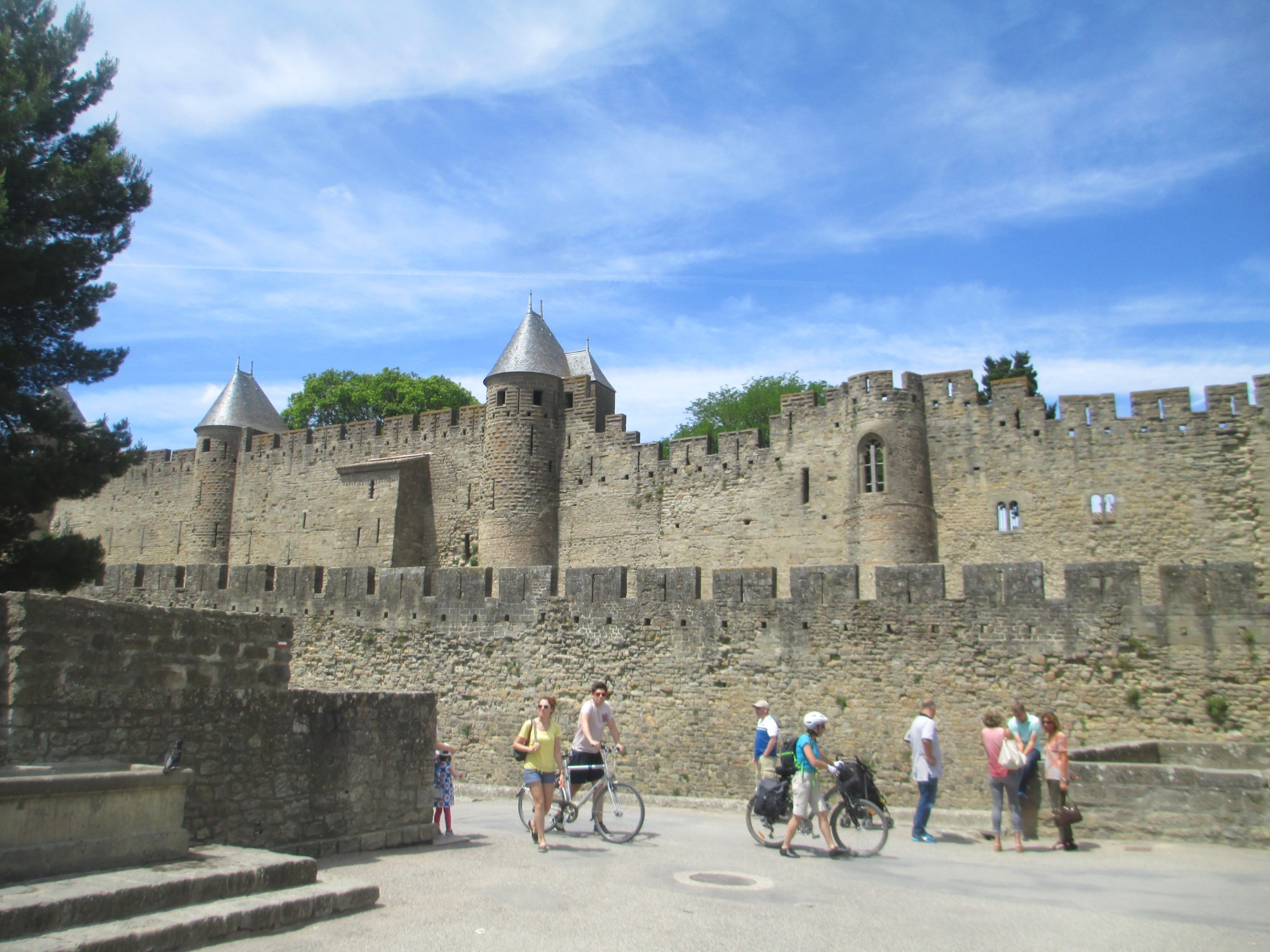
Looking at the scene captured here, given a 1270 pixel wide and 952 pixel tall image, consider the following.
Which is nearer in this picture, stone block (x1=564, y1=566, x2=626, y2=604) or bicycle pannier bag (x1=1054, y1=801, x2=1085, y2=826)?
bicycle pannier bag (x1=1054, y1=801, x2=1085, y2=826)

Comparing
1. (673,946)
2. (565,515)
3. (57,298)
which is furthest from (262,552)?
(673,946)

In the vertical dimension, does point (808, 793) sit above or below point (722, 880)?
above

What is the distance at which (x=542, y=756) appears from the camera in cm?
950

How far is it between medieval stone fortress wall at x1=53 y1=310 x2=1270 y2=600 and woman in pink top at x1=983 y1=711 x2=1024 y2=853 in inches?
352

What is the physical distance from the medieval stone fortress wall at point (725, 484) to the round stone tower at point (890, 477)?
45 millimetres

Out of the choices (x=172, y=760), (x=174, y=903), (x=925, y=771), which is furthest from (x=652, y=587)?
(x=174, y=903)

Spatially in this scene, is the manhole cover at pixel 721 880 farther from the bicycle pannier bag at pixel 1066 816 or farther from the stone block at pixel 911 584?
the stone block at pixel 911 584

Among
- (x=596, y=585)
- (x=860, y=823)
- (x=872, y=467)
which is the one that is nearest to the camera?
(x=860, y=823)

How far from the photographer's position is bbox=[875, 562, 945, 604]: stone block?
1364 cm

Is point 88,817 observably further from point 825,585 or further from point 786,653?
point 825,585

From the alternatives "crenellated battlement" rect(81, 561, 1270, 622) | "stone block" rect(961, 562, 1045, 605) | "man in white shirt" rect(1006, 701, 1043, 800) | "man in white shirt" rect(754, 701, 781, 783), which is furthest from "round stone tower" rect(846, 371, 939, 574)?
"man in white shirt" rect(754, 701, 781, 783)

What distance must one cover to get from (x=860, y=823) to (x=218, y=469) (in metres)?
33.3

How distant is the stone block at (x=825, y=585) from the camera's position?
14.2 m

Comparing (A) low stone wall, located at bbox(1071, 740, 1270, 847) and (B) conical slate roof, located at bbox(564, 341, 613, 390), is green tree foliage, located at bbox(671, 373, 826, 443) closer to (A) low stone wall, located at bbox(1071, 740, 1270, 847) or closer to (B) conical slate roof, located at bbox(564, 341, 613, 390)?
(B) conical slate roof, located at bbox(564, 341, 613, 390)
